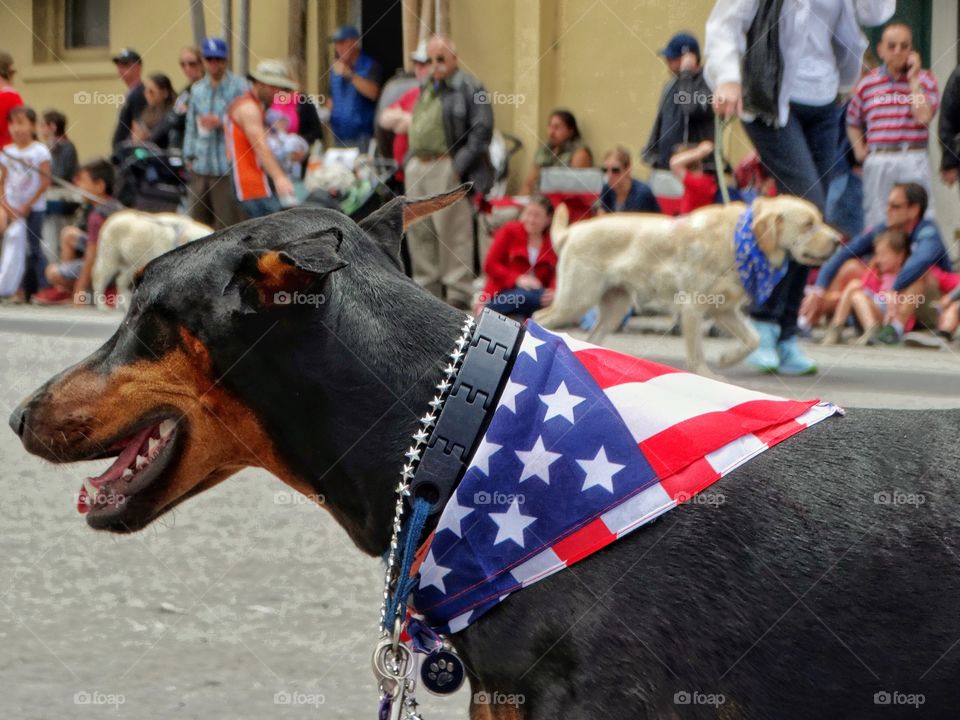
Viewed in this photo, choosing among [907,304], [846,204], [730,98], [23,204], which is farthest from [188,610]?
[23,204]

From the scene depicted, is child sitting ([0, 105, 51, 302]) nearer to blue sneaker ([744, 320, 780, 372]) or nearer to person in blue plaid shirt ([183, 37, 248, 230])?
person in blue plaid shirt ([183, 37, 248, 230])

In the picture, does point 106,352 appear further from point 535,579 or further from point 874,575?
point 874,575

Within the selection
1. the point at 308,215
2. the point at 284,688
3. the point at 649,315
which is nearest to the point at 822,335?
the point at 649,315

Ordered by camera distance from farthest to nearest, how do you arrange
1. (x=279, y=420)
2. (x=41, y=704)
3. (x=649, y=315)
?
(x=649, y=315)
(x=41, y=704)
(x=279, y=420)

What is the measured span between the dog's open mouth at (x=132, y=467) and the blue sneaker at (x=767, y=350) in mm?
6146

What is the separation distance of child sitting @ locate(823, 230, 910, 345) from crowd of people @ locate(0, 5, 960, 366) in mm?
12

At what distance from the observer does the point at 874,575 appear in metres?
2.34

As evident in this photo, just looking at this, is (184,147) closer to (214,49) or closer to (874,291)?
(214,49)

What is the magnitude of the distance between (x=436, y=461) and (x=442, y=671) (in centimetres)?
45

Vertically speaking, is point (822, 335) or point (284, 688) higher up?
point (822, 335)

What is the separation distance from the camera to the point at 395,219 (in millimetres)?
2977

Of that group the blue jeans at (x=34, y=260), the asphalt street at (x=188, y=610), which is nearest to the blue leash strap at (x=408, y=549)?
the asphalt street at (x=188, y=610)

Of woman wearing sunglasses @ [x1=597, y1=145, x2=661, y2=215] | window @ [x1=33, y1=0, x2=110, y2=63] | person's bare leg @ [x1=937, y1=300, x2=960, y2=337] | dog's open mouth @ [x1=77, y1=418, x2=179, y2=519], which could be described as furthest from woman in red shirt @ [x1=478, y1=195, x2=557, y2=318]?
window @ [x1=33, y1=0, x2=110, y2=63]

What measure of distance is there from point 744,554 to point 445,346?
25.5 inches
